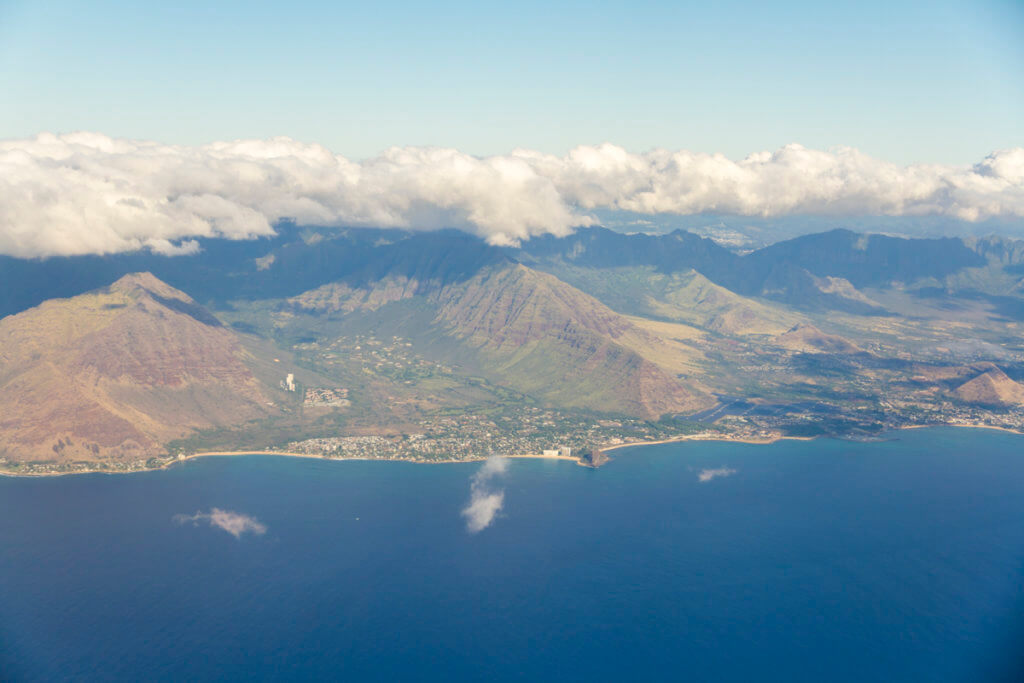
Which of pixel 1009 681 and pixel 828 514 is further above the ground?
pixel 1009 681

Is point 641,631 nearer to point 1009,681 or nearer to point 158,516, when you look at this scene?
point 1009,681

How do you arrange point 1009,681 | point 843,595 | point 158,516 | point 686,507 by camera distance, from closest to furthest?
point 1009,681 < point 843,595 < point 158,516 < point 686,507

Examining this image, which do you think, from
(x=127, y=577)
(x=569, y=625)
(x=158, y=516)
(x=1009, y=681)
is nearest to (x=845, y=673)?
(x=1009, y=681)

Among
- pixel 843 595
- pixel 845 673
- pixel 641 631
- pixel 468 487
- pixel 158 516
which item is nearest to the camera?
pixel 845 673

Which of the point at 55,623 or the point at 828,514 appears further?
the point at 828,514

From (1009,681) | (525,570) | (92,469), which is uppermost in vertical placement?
(1009,681)

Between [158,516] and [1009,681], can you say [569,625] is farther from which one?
[158,516]
